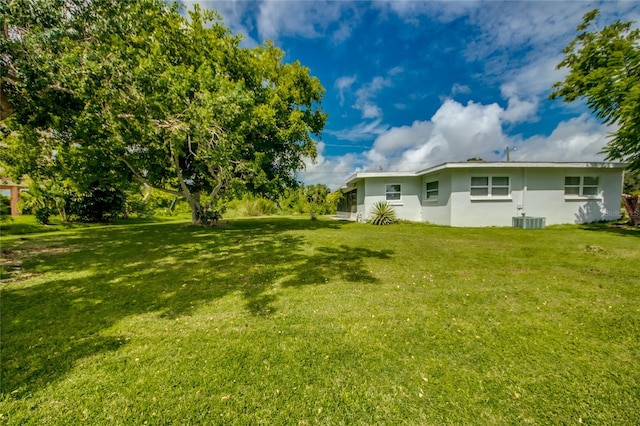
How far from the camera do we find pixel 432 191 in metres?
15.8

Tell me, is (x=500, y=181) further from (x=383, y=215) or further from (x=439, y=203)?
(x=383, y=215)

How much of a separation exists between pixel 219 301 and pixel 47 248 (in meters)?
7.88

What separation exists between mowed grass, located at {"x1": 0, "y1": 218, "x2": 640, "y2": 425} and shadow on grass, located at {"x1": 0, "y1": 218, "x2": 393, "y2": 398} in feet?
0.10

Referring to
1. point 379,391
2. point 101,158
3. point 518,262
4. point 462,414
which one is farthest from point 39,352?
point 101,158

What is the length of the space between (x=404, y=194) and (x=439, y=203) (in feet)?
8.17

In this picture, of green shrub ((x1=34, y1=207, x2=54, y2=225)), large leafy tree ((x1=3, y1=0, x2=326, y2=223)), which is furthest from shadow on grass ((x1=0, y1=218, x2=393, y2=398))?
green shrub ((x1=34, y1=207, x2=54, y2=225))

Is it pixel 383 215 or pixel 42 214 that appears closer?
pixel 42 214

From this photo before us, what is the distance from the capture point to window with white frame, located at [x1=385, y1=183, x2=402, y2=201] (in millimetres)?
16945

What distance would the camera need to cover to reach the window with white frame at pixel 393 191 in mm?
16945

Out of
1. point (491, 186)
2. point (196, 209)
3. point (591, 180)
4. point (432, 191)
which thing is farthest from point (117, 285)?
point (591, 180)

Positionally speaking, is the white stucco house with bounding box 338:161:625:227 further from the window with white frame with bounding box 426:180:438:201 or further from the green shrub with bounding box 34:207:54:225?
the green shrub with bounding box 34:207:54:225

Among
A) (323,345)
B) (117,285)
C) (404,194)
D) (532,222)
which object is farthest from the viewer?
(404,194)

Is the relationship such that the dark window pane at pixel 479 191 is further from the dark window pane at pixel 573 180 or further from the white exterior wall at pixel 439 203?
the dark window pane at pixel 573 180

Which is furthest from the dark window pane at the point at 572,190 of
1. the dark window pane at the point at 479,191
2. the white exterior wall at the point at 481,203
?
the dark window pane at the point at 479,191
